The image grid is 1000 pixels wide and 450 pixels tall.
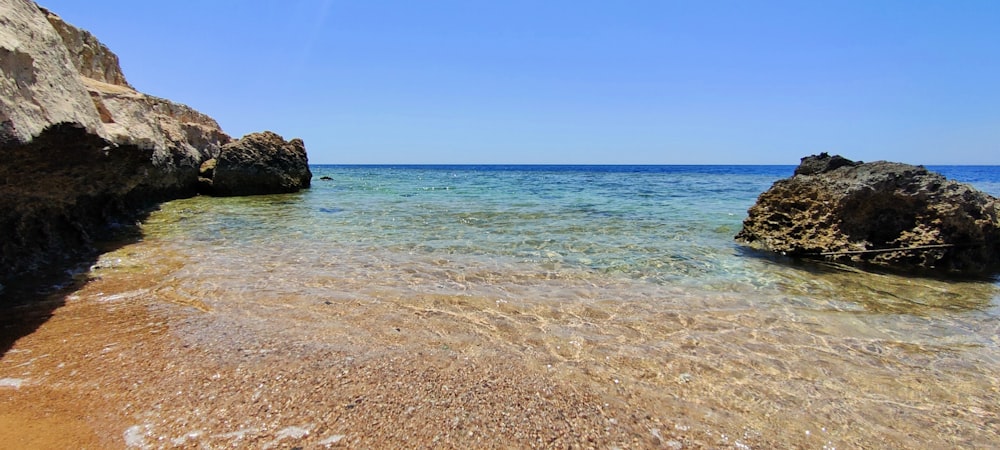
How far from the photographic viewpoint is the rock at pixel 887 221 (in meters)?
6.04

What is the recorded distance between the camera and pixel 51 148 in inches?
143

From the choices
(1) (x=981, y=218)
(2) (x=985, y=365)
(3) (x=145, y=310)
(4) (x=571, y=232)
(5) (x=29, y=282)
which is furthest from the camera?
(4) (x=571, y=232)

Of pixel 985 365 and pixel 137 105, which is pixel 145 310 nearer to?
pixel 137 105

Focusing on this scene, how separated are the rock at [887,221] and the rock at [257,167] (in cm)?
1569

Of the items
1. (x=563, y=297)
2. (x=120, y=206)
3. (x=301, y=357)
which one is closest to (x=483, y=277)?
(x=563, y=297)

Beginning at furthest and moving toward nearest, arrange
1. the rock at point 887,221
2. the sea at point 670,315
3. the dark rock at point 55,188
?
the rock at point 887,221 < the dark rock at point 55,188 < the sea at point 670,315

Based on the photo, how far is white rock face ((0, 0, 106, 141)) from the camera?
3.07m

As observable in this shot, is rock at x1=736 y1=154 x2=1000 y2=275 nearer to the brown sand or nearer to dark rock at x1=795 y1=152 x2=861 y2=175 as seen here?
dark rock at x1=795 y1=152 x2=861 y2=175

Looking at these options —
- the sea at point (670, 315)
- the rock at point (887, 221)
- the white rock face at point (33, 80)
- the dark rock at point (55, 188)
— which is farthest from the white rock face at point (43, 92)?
the rock at point (887, 221)

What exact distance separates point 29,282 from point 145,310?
150 centimetres

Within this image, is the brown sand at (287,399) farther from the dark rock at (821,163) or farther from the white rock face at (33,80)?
the dark rock at (821,163)

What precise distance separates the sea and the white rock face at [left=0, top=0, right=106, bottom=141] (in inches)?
65.8

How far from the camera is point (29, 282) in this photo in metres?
4.31

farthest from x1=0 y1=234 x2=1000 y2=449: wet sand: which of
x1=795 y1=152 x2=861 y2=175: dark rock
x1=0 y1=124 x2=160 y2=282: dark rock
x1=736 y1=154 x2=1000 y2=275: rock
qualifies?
x1=795 y1=152 x2=861 y2=175: dark rock
